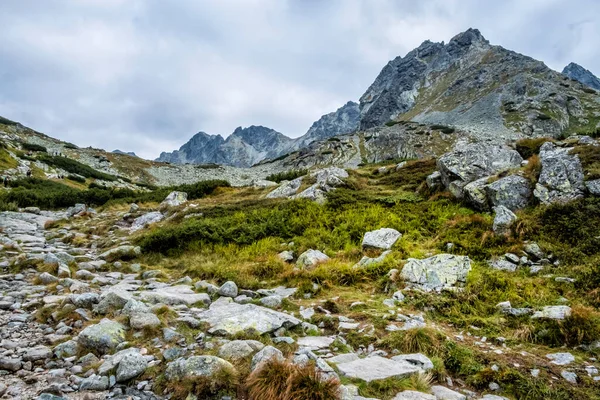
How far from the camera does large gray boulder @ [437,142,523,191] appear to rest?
16.1m

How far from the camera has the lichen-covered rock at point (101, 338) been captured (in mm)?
5098

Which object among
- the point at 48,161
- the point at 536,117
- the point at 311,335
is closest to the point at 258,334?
the point at 311,335

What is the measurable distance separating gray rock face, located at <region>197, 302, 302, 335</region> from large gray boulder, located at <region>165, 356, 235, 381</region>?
128cm

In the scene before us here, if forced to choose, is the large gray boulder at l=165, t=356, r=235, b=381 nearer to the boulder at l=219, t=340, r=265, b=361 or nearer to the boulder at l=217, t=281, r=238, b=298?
the boulder at l=219, t=340, r=265, b=361

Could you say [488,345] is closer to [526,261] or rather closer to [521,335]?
[521,335]

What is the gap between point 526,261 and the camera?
909cm

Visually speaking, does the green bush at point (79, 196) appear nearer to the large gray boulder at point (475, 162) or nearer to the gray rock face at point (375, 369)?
the large gray boulder at point (475, 162)

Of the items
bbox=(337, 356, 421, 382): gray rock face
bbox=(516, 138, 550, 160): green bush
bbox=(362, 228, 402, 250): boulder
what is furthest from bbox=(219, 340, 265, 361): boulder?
bbox=(516, 138, 550, 160): green bush

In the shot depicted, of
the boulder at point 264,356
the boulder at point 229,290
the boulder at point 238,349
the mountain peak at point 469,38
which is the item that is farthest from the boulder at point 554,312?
the mountain peak at point 469,38

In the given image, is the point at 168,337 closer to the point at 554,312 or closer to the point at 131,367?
the point at 131,367

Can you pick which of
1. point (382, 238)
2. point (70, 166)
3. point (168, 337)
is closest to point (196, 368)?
point (168, 337)

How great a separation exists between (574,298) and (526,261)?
2.24m

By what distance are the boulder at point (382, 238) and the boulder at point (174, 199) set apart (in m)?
14.3

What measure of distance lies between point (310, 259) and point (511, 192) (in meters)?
8.18
